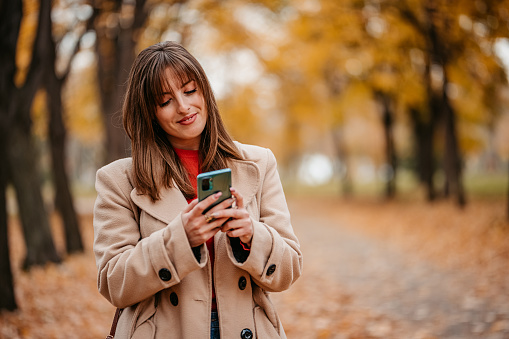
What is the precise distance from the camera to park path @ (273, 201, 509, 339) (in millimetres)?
5420

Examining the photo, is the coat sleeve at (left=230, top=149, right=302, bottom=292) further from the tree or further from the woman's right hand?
the tree

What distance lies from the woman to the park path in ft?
12.2

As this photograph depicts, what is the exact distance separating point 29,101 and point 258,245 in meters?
6.71

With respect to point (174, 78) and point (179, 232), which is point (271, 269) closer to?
point (179, 232)

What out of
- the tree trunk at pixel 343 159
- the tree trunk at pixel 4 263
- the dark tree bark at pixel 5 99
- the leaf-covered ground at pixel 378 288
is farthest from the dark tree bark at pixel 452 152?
Answer: the tree trunk at pixel 4 263

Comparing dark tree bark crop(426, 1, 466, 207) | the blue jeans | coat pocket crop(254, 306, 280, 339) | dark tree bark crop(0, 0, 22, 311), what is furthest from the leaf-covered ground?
the blue jeans

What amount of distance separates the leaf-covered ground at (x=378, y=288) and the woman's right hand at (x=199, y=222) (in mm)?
4052

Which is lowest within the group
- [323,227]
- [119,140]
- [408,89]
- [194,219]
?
[323,227]

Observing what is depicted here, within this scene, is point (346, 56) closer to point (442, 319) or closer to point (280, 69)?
point (280, 69)

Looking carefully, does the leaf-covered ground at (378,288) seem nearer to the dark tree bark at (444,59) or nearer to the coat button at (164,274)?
the dark tree bark at (444,59)

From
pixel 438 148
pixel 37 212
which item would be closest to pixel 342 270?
pixel 37 212

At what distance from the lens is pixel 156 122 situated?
2244 millimetres

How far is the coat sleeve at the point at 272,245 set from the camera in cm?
198

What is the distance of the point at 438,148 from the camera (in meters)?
22.9
